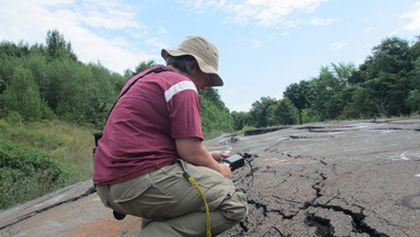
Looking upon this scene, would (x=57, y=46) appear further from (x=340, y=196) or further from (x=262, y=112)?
(x=340, y=196)

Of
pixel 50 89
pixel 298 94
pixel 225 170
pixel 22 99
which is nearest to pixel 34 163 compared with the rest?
pixel 225 170

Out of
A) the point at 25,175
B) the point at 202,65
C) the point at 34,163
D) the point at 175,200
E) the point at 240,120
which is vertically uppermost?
the point at 240,120

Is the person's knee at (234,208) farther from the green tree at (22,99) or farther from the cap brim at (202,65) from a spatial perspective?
the green tree at (22,99)

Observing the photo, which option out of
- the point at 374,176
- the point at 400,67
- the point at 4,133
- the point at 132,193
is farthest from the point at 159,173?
the point at 400,67

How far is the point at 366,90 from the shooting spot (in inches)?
1576

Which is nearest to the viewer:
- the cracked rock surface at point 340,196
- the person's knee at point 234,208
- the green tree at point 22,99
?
the person's knee at point 234,208

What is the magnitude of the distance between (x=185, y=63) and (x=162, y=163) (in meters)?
0.68

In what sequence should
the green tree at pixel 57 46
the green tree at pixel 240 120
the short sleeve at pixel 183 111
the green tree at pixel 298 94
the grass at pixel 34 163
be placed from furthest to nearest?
1. the green tree at pixel 240 120
2. the green tree at pixel 298 94
3. the green tree at pixel 57 46
4. the grass at pixel 34 163
5. the short sleeve at pixel 183 111

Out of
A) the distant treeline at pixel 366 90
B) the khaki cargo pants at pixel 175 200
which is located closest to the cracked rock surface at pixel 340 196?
the khaki cargo pants at pixel 175 200

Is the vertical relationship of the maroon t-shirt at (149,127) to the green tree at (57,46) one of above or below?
below

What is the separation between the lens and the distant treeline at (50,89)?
3444 cm

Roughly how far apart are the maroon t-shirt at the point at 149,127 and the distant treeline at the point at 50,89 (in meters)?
32.1

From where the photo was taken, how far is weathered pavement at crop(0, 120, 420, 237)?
3217 millimetres

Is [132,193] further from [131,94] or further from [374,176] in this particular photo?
[374,176]
